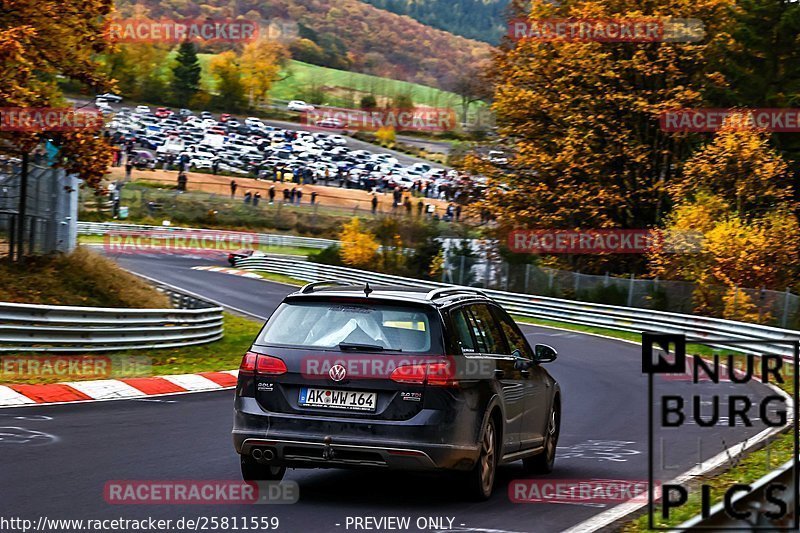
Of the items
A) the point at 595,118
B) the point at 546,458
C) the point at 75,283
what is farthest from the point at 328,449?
the point at 595,118

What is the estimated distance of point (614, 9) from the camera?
1769 inches

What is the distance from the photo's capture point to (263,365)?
9.05 meters

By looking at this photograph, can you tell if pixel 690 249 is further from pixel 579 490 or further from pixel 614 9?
pixel 579 490

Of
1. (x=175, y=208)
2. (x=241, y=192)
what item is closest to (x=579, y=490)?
(x=175, y=208)

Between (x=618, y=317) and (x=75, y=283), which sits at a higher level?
(x=75, y=283)

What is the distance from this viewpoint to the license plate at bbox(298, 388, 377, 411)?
8.79 m

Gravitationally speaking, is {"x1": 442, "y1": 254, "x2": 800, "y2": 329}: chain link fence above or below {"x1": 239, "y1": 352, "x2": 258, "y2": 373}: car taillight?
below

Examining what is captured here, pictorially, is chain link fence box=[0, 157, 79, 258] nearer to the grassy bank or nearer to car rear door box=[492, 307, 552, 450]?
the grassy bank

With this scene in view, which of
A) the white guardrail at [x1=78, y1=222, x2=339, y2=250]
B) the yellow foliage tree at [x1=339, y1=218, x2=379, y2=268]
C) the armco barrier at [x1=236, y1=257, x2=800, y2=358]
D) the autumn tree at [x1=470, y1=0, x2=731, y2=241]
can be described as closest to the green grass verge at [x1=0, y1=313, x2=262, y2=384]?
the armco barrier at [x1=236, y1=257, x2=800, y2=358]

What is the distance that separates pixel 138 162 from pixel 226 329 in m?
69.3

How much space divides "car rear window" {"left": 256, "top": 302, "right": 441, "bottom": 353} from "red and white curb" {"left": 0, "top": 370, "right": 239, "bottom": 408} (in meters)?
6.07

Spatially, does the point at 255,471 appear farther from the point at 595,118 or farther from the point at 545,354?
the point at 595,118

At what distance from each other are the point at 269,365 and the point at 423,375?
1146 mm

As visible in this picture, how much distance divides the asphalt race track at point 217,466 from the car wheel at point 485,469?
4.1 inches
